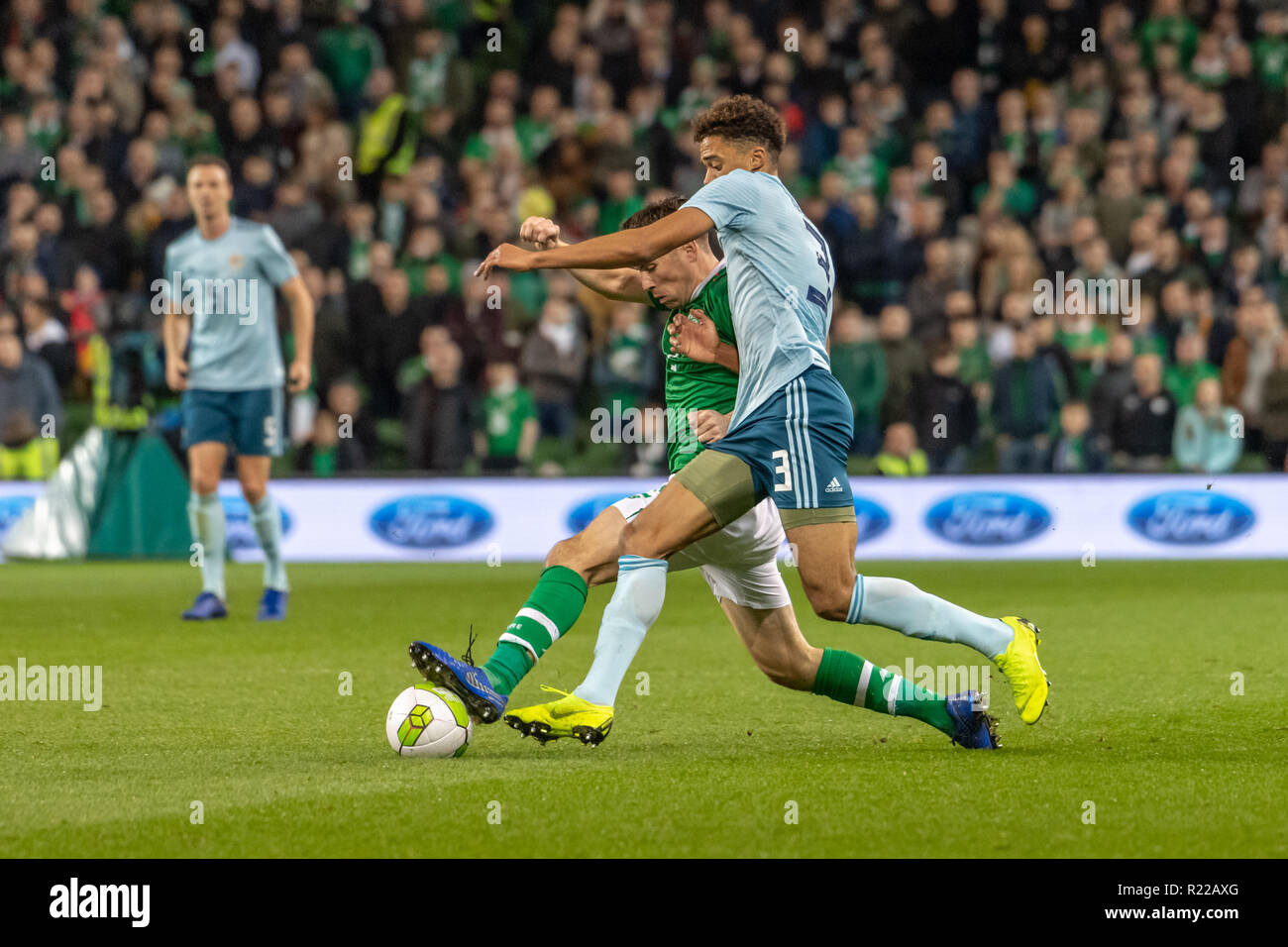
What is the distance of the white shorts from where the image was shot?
568 centimetres

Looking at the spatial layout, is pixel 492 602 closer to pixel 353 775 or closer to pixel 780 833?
pixel 353 775

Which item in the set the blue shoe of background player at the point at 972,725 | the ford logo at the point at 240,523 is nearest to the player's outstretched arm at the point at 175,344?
the ford logo at the point at 240,523

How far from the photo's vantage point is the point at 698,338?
19.2 ft

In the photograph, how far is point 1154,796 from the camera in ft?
16.5

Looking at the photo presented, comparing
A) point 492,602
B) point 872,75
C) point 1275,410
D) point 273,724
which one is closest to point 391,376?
point 492,602

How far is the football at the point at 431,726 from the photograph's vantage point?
5578 millimetres

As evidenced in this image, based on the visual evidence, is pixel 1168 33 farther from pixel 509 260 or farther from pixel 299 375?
pixel 509 260

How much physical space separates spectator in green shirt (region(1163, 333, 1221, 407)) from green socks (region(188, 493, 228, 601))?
795 cm

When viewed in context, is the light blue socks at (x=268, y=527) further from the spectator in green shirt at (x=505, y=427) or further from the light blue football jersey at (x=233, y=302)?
the spectator in green shirt at (x=505, y=427)

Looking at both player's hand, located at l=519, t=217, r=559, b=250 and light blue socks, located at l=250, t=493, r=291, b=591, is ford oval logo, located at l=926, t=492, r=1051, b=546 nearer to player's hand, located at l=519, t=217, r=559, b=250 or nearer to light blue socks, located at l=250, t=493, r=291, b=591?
light blue socks, located at l=250, t=493, r=291, b=591

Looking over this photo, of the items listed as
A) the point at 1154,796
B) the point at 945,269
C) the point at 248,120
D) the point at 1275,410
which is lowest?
the point at 1154,796

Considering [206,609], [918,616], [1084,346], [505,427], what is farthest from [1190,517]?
[918,616]

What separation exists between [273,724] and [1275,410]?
33.7 ft

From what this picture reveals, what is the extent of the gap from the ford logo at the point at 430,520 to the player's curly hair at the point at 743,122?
8592 millimetres
